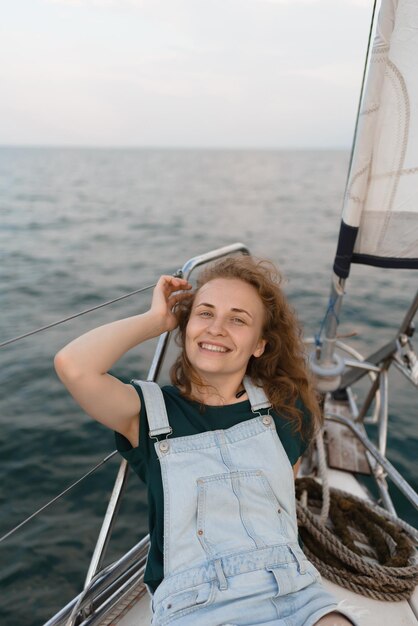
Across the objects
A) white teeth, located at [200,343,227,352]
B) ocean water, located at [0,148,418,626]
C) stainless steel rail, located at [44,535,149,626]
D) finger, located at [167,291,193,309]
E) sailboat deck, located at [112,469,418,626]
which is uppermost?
finger, located at [167,291,193,309]

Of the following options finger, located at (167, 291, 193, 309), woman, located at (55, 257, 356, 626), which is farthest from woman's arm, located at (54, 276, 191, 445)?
finger, located at (167, 291, 193, 309)

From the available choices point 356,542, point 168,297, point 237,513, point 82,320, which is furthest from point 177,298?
point 82,320

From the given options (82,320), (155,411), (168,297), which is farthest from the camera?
(82,320)

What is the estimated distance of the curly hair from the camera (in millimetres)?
1828

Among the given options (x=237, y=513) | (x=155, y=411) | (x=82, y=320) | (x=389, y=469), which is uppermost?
(x=155, y=411)

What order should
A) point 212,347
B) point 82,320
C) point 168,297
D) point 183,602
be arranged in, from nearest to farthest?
point 183,602
point 212,347
point 168,297
point 82,320

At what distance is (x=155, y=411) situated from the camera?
1.57 meters

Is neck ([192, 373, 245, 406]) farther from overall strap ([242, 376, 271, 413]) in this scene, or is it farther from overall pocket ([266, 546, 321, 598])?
overall pocket ([266, 546, 321, 598])

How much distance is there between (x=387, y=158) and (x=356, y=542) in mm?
1706

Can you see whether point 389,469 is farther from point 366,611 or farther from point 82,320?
point 82,320

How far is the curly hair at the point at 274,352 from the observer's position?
183 centimetres

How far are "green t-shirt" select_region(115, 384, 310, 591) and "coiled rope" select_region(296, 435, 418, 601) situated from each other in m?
0.48

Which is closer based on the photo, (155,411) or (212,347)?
(155,411)

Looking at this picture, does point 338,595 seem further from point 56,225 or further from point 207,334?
point 56,225
